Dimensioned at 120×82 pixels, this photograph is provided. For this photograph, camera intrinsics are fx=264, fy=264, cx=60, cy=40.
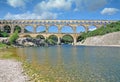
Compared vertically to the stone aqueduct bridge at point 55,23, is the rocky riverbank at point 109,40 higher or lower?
lower

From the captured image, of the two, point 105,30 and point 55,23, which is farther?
point 55,23

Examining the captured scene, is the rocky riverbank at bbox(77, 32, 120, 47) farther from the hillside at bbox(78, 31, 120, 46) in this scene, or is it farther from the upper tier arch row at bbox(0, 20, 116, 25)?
the upper tier arch row at bbox(0, 20, 116, 25)

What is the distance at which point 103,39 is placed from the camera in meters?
114

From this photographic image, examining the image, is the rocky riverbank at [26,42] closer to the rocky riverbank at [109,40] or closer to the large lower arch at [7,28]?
the rocky riverbank at [109,40]

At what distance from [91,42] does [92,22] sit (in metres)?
43.9

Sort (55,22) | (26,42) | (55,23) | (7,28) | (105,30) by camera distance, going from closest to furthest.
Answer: (26,42) → (105,30) → (55,23) → (55,22) → (7,28)

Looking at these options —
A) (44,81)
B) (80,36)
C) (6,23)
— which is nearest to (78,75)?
(44,81)

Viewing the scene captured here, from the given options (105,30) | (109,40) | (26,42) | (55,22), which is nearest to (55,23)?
(55,22)

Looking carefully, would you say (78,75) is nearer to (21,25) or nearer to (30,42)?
(30,42)

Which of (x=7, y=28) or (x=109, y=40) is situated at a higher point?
(x=7, y=28)

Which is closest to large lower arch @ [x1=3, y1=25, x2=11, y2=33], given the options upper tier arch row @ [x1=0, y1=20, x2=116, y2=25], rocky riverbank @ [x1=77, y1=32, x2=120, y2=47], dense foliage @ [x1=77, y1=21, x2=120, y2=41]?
upper tier arch row @ [x1=0, y1=20, x2=116, y2=25]

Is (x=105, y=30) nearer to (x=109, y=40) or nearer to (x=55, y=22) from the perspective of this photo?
(x=109, y=40)

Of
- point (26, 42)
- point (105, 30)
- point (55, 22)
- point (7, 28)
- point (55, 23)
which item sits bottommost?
point (26, 42)

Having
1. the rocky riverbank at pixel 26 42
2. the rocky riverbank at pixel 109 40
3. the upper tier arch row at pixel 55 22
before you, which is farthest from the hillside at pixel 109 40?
the upper tier arch row at pixel 55 22
